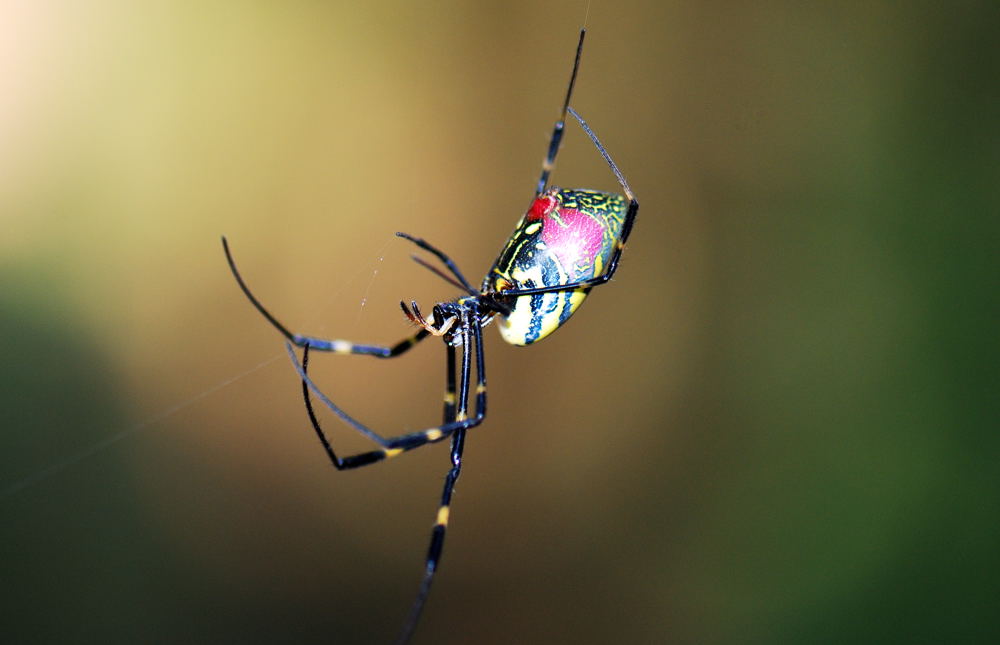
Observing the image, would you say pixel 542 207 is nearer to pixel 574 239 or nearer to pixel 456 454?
pixel 574 239

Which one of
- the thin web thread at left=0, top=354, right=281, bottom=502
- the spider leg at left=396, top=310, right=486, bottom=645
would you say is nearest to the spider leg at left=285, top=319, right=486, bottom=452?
the spider leg at left=396, top=310, right=486, bottom=645

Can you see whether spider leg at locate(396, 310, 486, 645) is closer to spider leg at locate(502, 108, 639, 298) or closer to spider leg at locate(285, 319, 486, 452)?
spider leg at locate(285, 319, 486, 452)

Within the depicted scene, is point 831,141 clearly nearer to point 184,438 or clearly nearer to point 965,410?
point 965,410

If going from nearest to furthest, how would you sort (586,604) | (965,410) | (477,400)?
(477,400), (965,410), (586,604)

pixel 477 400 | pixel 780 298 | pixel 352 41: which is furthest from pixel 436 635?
pixel 352 41

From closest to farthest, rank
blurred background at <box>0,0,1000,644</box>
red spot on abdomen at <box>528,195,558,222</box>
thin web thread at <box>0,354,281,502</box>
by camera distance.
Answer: red spot on abdomen at <box>528,195,558,222</box> → thin web thread at <box>0,354,281,502</box> → blurred background at <box>0,0,1000,644</box>

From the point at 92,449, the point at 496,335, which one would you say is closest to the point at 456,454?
the point at 496,335
